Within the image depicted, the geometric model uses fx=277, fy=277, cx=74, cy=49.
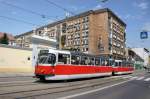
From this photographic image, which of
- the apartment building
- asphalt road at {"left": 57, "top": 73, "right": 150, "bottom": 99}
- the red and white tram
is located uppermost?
the apartment building

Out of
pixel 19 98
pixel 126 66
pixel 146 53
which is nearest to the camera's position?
pixel 19 98

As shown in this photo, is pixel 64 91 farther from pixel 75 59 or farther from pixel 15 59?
pixel 15 59

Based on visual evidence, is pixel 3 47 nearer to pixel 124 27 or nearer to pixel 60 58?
pixel 60 58

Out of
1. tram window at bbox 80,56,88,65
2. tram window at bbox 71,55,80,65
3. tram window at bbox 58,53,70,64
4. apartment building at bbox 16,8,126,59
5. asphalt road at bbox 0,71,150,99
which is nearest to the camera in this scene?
asphalt road at bbox 0,71,150,99

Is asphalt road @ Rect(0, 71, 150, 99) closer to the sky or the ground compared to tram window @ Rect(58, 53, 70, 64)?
closer to the ground

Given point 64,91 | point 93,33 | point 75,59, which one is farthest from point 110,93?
point 93,33

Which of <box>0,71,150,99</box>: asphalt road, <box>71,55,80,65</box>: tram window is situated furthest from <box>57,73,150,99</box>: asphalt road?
<box>71,55,80,65</box>: tram window

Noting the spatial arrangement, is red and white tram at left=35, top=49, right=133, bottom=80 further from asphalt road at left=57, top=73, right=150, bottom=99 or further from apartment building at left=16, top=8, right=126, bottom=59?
apartment building at left=16, top=8, right=126, bottom=59

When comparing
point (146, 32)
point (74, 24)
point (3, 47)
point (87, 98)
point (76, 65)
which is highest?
point (74, 24)

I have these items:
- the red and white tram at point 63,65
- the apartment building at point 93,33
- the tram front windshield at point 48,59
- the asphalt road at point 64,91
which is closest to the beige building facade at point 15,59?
the red and white tram at point 63,65

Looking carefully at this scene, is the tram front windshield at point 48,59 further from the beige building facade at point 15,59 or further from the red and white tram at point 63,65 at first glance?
the beige building facade at point 15,59

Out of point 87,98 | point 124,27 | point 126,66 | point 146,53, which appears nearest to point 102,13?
point 124,27

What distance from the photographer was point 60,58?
2194 cm

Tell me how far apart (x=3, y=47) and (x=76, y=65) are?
52.2 feet
